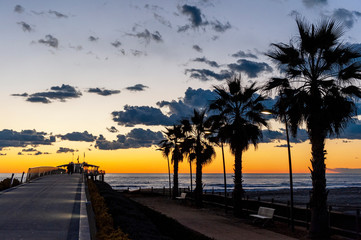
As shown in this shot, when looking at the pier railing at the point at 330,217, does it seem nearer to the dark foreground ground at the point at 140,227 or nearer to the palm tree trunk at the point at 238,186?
the palm tree trunk at the point at 238,186

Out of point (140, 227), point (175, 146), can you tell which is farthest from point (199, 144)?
point (140, 227)

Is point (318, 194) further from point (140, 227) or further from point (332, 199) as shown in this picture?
point (332, 199)

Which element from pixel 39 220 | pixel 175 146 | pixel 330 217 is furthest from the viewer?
pixel 175 146

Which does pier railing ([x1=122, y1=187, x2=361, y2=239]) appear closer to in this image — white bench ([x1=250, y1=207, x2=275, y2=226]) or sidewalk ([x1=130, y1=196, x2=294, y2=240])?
white bench ([x1=250, y1=207, x2=275, y2=226])

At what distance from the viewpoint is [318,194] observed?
19984 mm

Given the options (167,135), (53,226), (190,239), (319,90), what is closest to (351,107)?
(319,90)

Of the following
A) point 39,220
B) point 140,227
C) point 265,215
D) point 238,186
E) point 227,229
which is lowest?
point 227,229

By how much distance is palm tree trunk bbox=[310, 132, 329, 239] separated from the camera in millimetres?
19547

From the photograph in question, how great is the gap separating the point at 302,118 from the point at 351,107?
2591 mm

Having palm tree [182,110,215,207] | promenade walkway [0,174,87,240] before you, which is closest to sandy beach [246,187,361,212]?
palm tree [182,110,215,207]

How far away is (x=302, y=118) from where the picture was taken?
69.2 ft

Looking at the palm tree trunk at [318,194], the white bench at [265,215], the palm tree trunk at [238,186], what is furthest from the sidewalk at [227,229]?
the palm tree trunk at [318,194]

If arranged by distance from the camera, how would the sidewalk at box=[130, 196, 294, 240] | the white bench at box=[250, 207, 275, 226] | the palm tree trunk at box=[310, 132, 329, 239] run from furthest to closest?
1. the white bench at box=[250, 207, 275, 226]
2. the sidewalk at box=[130, 196, 294, 240]
3. the palm tree trunk at box=[310, 132, 329, 239]

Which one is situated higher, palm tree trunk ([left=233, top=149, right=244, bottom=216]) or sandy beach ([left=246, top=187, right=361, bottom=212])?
palm tree trunk ([left=233, top=149, right=244, bottom=216])
